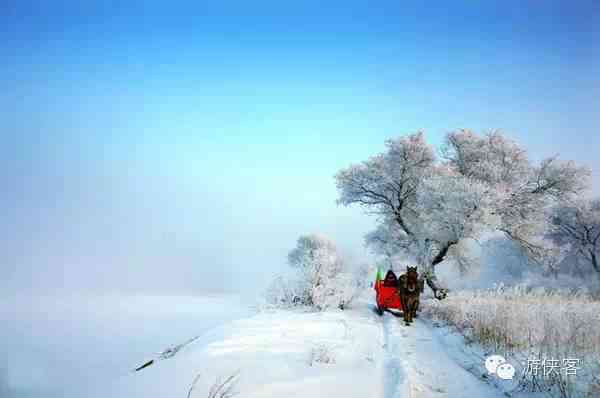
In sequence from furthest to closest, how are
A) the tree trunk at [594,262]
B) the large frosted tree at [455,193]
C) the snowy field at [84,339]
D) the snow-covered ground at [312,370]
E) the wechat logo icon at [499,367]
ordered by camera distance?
the tree trunk at [594,262], the large frosted tree at [455,193], the snowy field at [84,339], the wechat logo icon at [499,367], the snow-covered ground at [312,370]

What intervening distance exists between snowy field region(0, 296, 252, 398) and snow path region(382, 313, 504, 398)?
130 inches

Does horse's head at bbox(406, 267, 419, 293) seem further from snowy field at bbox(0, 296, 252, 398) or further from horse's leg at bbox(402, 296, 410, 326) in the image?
snowy field at bbox(0, 296, 252, 398)

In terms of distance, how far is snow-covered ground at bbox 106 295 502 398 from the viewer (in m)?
4.06

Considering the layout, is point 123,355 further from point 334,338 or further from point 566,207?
point 566,207

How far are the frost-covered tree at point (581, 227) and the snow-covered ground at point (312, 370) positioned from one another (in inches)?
866

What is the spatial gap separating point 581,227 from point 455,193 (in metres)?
15.4

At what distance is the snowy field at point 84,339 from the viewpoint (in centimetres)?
540

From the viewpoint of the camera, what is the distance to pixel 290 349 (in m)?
6.03

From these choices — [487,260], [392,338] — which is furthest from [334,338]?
[487,260]

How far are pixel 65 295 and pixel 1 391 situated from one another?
2081 centimetres

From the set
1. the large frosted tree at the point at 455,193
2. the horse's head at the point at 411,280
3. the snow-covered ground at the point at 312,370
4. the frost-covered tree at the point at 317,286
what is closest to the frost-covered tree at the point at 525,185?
the large frosted tree at the point at 455,193

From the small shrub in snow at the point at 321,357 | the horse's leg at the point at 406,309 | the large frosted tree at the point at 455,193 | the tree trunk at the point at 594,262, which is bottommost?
the tree trunk at the point at 594,262

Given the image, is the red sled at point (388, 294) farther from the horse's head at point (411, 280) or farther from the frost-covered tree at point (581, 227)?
the frost-covered tree at point (581, 227)

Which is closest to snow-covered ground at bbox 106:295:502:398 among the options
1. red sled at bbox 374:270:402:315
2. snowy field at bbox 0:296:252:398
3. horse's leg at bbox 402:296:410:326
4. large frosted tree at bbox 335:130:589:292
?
snowy field at bbox 0:296:252:398
